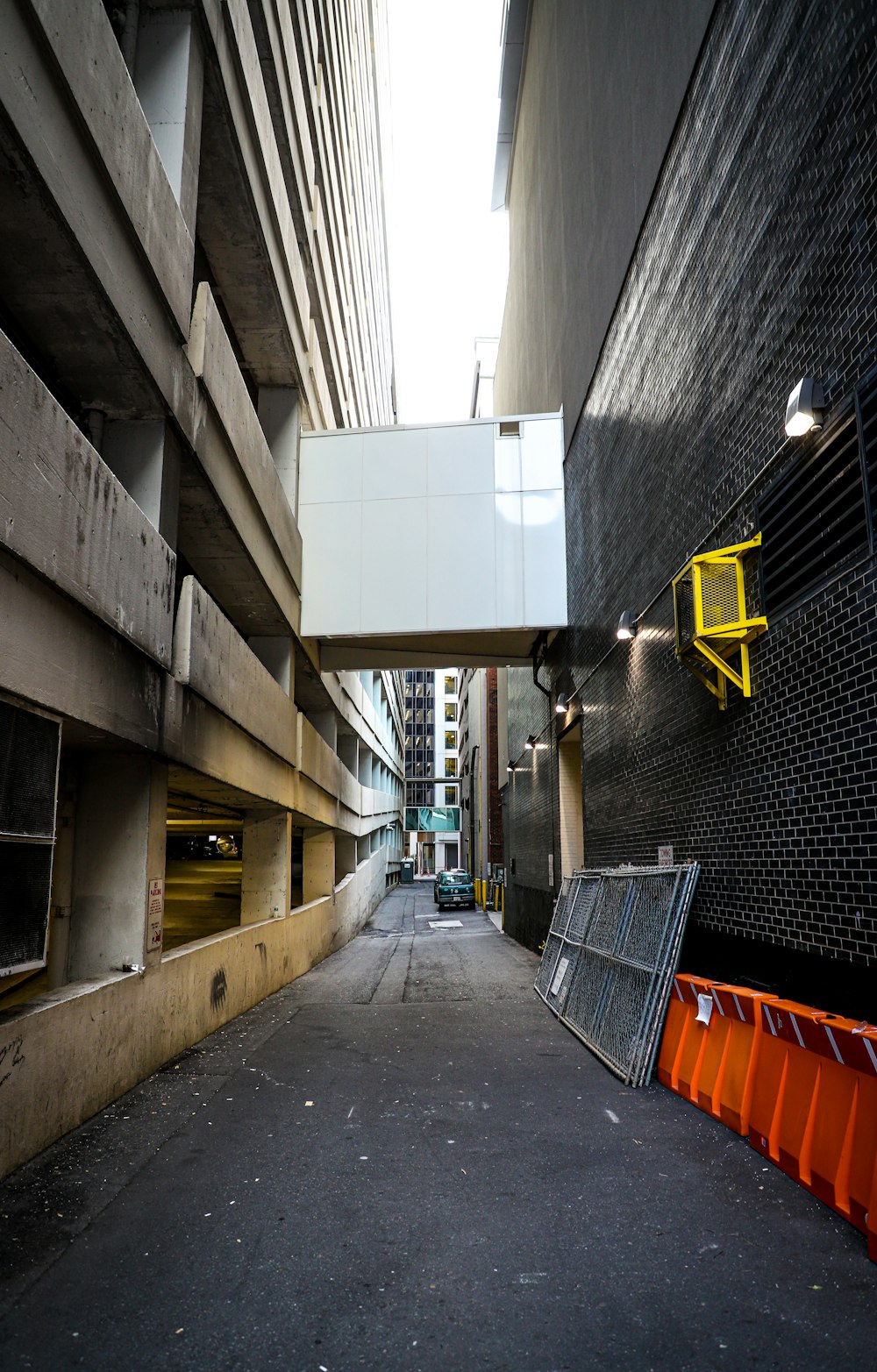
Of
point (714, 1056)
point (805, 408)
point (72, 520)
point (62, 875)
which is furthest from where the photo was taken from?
point (62, 875)

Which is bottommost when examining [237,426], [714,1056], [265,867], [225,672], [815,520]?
[714,1056]

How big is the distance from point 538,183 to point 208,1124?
18433mm

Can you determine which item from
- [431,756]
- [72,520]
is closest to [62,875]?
[72,520]

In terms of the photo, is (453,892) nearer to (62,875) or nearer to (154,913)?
(62,875)

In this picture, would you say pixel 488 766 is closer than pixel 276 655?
No

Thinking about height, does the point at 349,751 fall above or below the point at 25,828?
above

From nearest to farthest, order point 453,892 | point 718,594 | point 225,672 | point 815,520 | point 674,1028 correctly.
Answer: point 815,520, point 718,594, point 674,1028, point 225,672, point 453,892

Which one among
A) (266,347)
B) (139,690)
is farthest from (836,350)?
→ (266,347)

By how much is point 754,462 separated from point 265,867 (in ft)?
33.3

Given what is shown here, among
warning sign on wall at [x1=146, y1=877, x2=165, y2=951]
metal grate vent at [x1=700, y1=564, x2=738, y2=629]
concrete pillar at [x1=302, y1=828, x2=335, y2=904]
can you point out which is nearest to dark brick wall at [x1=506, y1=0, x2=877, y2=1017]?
metal grate vent at [x1=700, y1=564, x2=738, y2=629]

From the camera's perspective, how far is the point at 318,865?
20.5 m

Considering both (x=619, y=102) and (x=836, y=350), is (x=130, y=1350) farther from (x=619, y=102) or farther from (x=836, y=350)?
(x=619, y=102)

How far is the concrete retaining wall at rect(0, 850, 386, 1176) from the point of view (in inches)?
209

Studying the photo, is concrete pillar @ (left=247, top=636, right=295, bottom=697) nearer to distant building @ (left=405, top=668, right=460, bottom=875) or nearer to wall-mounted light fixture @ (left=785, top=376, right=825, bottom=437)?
wall-mounted light fixture @ (left=785, top=376, right=825, bottom=437)
